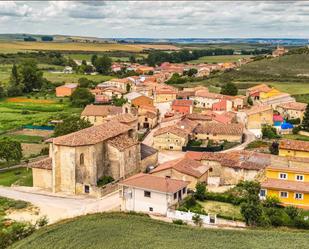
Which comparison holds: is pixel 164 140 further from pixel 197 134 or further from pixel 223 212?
pixel 223 212

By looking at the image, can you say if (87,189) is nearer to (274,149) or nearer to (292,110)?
(274,149)

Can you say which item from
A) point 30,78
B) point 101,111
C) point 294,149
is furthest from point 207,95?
point 30,78

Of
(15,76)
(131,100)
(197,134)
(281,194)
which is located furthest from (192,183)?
(15,76)

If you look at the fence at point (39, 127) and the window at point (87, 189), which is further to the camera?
the fence at point (39, 127)

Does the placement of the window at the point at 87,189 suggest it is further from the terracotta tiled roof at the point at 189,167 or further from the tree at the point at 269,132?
the tree at the point at 269,132

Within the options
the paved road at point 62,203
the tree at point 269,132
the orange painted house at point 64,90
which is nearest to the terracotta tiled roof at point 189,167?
the paved road at point 62,203
